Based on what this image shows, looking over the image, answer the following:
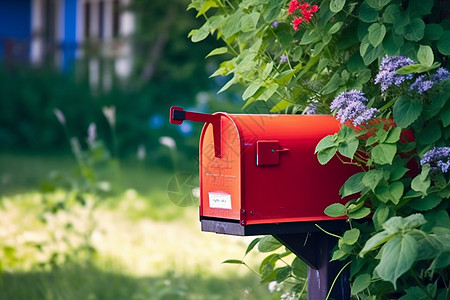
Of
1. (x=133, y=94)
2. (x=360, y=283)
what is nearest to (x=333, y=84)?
(x=360, y=283)

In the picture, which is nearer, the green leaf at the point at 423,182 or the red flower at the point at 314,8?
the green leaf at the point at 423,182

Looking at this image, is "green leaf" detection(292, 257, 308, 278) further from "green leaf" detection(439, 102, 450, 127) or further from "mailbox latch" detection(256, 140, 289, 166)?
"green leaf" detection(439, 102, 450, 127)

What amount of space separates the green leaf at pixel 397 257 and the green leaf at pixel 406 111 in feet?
1.24

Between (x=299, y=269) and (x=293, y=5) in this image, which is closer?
(x=293, y=5)

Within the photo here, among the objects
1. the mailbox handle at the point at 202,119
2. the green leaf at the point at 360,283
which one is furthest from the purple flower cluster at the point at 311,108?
the green leaf at the point at 360,283

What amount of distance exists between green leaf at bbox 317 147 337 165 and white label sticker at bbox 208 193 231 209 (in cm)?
28

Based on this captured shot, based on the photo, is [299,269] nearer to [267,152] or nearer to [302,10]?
[267,152]

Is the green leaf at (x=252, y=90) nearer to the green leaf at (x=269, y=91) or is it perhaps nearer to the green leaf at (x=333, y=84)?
the green leaf at (x=269, y=91)

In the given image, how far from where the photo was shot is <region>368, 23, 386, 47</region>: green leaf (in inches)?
81.5

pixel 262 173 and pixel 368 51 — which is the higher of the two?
pixel 368 51

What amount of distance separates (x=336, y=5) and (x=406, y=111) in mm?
368

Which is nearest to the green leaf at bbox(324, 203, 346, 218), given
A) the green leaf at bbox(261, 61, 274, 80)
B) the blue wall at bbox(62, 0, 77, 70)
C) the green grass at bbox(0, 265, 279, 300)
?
the green leaf at bbox(261, 61, 274, 80)

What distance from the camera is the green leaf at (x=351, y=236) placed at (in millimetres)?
2066

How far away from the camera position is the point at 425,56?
1983 mm
